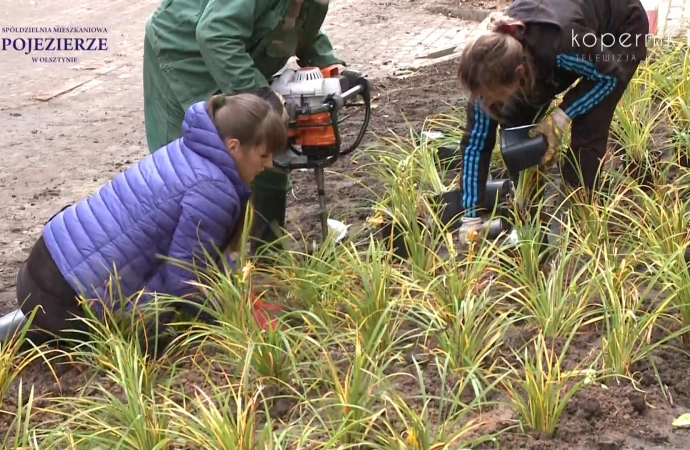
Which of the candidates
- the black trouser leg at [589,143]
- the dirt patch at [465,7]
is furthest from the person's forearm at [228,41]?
the dirt patch at [465,7]

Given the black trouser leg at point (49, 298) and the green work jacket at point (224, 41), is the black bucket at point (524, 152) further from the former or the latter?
the black trouser leg at point (49, 298)

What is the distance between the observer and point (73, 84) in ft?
24.4

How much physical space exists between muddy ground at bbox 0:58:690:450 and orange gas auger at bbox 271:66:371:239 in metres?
0.53

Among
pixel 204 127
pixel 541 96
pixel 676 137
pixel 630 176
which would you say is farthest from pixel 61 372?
pixel 676 137

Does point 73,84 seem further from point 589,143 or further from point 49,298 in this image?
point 589,143

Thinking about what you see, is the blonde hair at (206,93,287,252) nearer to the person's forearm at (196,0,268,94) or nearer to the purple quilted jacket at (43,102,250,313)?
the purple quilted jacket at (43,102,250,313)

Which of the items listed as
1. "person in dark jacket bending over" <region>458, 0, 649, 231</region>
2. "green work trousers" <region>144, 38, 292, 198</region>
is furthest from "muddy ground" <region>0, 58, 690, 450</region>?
"person in dark jacket bending over" <region>458, 0, 649, 231</region>

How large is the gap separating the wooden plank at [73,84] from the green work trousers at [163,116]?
3.48 meters

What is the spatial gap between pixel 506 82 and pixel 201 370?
1.46 meters

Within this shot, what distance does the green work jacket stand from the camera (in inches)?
129

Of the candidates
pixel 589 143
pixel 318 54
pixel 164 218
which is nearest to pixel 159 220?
pixel 164 218

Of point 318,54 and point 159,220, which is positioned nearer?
point 159,220

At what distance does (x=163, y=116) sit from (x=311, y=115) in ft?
2.39

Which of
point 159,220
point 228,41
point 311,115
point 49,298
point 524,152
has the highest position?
point 228,41
